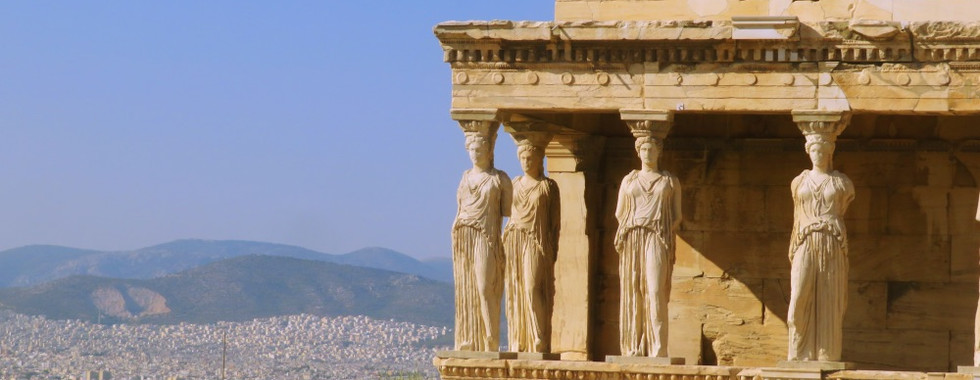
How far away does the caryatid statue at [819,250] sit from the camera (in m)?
26.0

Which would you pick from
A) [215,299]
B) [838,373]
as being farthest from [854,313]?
[215,299]

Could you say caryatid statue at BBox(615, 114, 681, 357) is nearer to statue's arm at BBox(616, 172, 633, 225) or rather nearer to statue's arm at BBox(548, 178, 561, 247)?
statue's arm at BBox(616, 172, 633, 225)

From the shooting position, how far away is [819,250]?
85.3 feet

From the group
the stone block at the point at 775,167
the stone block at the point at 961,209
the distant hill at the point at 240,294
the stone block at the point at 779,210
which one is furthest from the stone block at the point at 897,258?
the distant hill at the point at 240,294

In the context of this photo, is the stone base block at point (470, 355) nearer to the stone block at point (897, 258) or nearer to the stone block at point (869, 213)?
the stone block at point (897, 258)

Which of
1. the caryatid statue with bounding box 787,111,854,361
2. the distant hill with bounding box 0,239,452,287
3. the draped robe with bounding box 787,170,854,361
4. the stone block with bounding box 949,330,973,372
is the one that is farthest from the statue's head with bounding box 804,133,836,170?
the distant hill with bounding box 0,239,452,287

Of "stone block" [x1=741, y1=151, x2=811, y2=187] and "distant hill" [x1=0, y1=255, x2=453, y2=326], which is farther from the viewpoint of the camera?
"distant hill" [x1=0, y1=255, x2=453, y2=326]

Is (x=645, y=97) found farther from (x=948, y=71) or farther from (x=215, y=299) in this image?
(x=215, y=299)

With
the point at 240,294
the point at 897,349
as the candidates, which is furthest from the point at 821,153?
the point at 240,294

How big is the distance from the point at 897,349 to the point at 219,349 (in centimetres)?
4724

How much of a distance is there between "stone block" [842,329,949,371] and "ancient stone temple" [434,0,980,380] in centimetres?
2

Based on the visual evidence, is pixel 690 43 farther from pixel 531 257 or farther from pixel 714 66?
pixel 531 257

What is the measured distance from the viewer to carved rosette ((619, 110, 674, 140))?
2642 cm

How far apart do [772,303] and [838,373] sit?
141 inches
